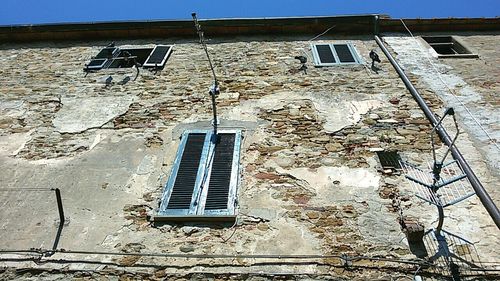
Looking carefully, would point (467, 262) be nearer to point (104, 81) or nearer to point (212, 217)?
point (212, 217)

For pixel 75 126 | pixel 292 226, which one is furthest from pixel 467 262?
pixel 75 126

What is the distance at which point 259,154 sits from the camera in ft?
17.9

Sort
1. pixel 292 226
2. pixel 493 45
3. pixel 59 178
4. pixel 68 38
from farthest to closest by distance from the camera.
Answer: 1. pixel 68 38
2. pixel 493 45
3. pixel 59 178
4. pixel 292 226

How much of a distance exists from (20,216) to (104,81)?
10.7 ft

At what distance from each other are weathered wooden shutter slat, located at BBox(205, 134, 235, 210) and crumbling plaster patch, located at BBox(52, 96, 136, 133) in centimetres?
180

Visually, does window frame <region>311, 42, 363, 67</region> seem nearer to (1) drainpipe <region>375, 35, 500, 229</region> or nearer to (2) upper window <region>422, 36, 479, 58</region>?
(1) drainpipe <region>375, 35, 500, 229</region>

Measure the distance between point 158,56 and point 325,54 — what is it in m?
3.06

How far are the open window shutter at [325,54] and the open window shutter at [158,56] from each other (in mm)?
2805

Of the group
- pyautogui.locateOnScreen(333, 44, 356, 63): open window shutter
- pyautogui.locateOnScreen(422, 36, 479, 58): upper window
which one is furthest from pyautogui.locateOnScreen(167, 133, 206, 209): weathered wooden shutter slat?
pyautogui.locateOnScreen(422, 36, 479, 58): upper window

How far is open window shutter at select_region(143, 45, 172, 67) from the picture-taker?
7.83m

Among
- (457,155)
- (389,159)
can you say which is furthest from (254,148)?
(457,155)

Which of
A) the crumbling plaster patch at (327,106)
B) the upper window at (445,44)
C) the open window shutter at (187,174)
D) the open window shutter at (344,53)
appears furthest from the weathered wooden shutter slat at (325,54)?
the open window shutter at (187,174)

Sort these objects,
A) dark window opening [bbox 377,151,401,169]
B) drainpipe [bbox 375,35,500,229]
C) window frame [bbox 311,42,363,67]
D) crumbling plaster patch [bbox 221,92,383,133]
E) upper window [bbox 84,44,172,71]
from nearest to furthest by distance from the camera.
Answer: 1. drainpipe [bbox 375,35,500,229]
2. dark window opening [bbox 377,151,401,169]
3. crumbling plaster patch [bbox 221,92,383,133]
4. window frame [bbox 311,42,363,67]
5. upper window [bbox 84,44,172,71]

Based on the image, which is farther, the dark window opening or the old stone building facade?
the dark window opening
